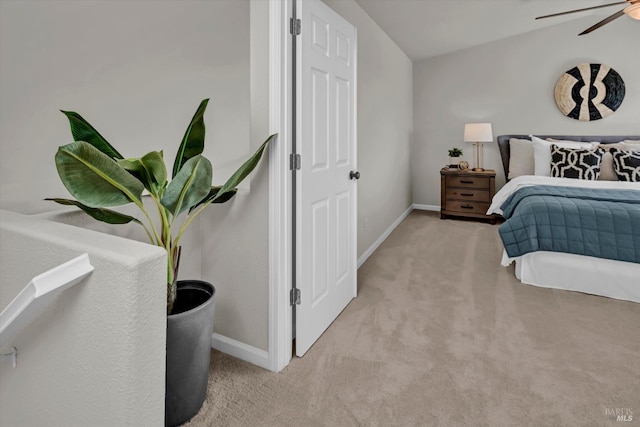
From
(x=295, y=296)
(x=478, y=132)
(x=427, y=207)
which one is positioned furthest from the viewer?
(x=427, y=207)

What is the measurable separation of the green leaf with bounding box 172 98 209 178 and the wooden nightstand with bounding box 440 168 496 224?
4.33m

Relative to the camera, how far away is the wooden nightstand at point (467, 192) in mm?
4988

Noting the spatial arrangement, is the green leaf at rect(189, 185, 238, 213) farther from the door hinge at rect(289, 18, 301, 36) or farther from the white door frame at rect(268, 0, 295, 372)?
the door hinge at rect(289, 18, 301, 36)

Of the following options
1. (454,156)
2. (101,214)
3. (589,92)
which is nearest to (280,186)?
(101,214)

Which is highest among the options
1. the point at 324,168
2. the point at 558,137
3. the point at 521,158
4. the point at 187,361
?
the point at 558,137

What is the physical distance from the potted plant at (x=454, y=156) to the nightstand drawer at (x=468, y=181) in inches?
14.9

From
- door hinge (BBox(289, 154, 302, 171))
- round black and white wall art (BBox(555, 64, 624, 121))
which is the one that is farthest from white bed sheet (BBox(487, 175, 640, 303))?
Answer: round black and white wall art (BBox(555, 64, 624, 121))

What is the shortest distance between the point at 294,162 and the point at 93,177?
3.05 ft

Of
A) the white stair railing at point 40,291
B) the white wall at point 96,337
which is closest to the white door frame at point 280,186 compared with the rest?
the white wall at point 96,337

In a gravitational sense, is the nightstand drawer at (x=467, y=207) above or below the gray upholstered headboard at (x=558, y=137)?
below

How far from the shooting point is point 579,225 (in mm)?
2688

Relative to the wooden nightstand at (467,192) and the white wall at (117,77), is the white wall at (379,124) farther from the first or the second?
the white wall at (117,77)

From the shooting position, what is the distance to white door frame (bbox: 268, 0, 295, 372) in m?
1.69

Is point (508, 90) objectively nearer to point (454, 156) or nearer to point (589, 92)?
point (589, 92)
